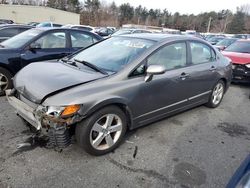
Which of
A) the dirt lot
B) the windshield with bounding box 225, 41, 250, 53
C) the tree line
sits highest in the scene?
the tree line

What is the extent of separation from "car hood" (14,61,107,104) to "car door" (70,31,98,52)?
2.60 meters

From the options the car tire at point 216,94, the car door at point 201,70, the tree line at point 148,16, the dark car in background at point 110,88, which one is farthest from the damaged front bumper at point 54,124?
the tree line at point 148,16

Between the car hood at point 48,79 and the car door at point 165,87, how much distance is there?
748mm

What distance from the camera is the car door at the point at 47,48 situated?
5.41m

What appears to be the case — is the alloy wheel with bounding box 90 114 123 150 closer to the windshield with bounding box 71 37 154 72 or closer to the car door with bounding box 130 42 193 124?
the car door with bounding box 130 42 193 124

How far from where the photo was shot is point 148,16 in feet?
304

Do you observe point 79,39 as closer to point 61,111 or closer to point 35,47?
point 35,47

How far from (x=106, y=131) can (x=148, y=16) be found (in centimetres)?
9513

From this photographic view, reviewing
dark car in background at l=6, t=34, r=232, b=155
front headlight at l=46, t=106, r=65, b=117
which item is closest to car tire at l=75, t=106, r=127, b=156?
dark car in background at l=6, t=34, r=232, b=155

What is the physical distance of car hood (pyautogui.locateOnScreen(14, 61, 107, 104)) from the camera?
294 centimetres

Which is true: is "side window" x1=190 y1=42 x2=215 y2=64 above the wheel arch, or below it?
above

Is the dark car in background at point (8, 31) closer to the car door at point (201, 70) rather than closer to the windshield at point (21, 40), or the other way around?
the windshield at point (21, 40)

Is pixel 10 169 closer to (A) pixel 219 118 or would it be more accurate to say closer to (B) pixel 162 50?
(B) pixel 162 50

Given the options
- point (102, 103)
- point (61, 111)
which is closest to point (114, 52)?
point (102, 103)
